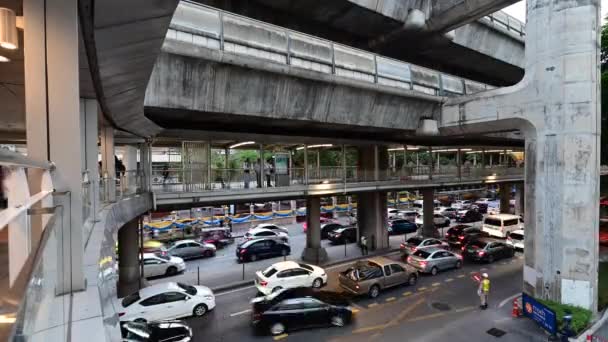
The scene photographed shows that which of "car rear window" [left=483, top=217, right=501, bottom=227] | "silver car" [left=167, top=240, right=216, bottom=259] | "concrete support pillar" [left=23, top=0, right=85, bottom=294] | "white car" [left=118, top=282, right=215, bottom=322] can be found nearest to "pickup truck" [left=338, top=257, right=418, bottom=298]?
"white car" [left=118, top=282, right=215, bottom=322]

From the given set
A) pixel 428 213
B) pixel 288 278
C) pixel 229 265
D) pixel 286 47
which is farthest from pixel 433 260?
pixel 286 47

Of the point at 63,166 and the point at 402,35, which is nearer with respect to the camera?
the point at 63,166

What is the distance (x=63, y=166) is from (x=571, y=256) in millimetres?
15513

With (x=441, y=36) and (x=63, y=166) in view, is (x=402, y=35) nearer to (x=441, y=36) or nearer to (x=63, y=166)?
(x=441, y=36)

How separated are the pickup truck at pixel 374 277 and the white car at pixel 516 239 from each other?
11.1 m

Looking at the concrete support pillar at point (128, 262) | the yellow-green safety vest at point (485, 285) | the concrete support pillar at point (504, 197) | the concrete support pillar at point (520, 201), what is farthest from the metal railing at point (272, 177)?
the concrete support pillar at point (520, 201)

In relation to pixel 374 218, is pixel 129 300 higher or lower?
lower

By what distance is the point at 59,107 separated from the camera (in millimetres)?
3285

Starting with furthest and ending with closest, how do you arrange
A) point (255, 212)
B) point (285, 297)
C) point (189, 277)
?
point (255, 212) → point (189, 277) → point (285, 297)

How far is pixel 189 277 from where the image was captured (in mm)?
18203

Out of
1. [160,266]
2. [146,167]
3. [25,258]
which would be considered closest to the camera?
[25,258]

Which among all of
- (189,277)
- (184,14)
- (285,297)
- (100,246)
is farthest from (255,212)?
(100,246)

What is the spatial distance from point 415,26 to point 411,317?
1202cm

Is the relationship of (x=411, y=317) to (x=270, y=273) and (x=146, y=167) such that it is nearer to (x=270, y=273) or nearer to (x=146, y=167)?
(x=270, y=273)
